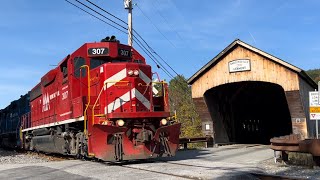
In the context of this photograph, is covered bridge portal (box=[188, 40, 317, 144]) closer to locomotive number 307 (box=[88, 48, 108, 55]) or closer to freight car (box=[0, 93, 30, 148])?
locomotive number 307 (box=[88, 48, 108, 55])

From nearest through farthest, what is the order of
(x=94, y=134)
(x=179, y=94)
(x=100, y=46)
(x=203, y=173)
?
(x=203, y=173) → (x=94, y=134) → (x=100, y=46) → (x=179, y=94)

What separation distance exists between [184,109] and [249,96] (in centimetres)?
2894

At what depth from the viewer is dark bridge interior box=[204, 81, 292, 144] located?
23.5 metres

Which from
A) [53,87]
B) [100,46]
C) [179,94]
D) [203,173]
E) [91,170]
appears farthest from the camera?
[179,94]

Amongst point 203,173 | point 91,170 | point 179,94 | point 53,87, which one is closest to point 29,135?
point 53,87

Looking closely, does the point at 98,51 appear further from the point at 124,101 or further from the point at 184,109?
the point at 184,109

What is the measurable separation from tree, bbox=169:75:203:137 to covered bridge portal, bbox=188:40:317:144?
12705mm

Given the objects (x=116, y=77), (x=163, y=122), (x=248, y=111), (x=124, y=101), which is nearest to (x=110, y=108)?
(x=124, y=101)

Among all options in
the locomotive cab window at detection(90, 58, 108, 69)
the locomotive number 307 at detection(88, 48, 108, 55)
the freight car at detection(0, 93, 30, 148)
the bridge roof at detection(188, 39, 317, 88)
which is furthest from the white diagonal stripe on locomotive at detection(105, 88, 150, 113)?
the freight car at detection(0, 93, 30, 148)

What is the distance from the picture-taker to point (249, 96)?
26.7m

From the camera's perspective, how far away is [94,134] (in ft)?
36.4

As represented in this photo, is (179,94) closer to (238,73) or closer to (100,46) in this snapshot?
(238,73)

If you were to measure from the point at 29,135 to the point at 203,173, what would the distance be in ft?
47.2

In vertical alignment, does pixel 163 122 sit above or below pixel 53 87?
below
